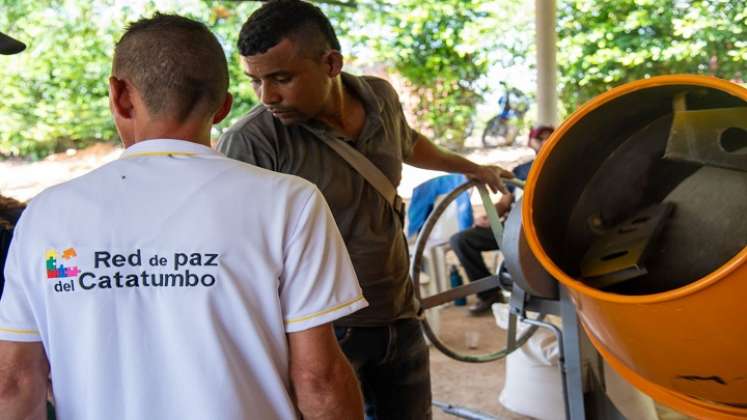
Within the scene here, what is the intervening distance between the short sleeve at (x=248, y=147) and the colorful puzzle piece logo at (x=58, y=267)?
0.58 m

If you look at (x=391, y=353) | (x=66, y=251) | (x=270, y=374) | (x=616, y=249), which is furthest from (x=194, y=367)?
(x=391, y=353)

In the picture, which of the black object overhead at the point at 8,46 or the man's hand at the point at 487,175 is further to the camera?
the man's hand at the point at 487,175

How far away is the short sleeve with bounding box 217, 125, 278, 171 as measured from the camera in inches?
58.5

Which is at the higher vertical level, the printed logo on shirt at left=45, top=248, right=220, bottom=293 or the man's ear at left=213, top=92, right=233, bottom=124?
the man's ear at left=213, top=92, right=233, bottom=124


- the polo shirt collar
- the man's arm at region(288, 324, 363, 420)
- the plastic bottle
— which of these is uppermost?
the polo shirt collar

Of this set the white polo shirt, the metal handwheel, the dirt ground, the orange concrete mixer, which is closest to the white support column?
the dirt ground

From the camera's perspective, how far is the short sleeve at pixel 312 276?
98 centimetres

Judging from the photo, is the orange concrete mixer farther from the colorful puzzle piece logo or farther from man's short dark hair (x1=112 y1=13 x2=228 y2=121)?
the colorful puzzle piece logo

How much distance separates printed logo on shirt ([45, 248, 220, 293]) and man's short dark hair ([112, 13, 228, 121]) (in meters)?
0.21

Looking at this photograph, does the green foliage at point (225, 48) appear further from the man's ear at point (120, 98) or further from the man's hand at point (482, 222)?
the man's ear at point (120, 98)

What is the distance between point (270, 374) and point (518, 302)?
86cm

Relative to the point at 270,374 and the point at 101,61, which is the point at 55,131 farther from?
the point at 270,374

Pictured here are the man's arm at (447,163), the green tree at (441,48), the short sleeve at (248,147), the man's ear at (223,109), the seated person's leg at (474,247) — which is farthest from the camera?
the green tree at (441,48)

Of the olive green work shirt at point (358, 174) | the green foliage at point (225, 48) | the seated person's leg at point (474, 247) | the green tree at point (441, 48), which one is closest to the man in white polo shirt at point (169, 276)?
the olive green work shirt at point (358, 174)
